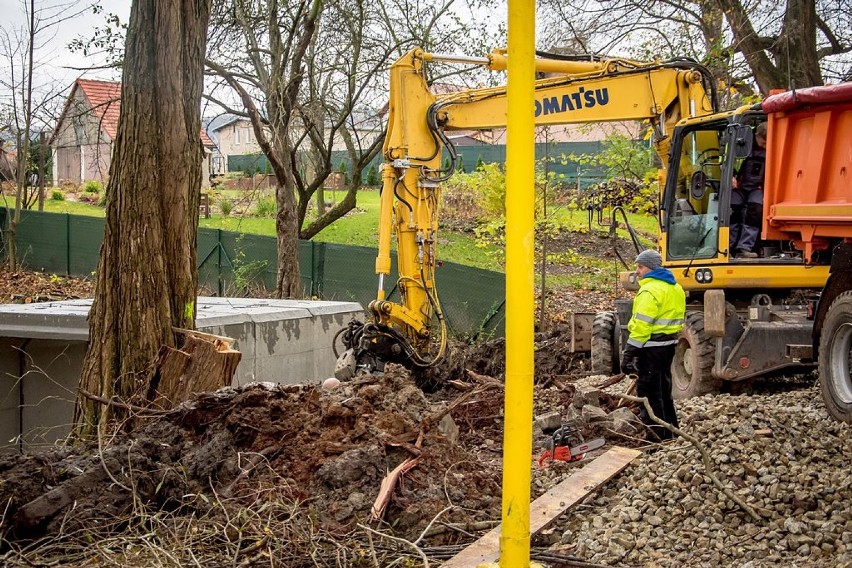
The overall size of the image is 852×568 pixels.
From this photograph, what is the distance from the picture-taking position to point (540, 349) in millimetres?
14250

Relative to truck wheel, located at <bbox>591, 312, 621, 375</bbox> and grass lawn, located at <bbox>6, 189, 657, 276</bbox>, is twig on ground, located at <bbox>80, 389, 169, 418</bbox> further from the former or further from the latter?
grass lawn, located at <bbox>6, 189, 657, 276</bbox>

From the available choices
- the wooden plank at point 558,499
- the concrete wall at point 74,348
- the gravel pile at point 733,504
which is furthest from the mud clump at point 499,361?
the gravel pile at point 733,504

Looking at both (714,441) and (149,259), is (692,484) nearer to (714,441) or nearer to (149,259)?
(714,441)

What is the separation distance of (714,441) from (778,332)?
9.19ft

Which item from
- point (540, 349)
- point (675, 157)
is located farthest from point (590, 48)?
point (675, 157)

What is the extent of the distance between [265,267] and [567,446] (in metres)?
12.5

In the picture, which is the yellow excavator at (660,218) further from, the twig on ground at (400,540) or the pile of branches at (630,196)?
the twig on ground at (400,540)

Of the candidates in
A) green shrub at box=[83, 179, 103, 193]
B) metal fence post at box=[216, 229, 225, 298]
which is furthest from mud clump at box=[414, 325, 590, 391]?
green shrub at box=[83, 179, 103, 193]

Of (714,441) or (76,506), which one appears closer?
(76,506)

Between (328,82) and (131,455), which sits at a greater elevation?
(328,82)

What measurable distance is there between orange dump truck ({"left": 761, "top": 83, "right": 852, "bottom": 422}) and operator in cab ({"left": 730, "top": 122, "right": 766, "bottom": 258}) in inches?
59.4

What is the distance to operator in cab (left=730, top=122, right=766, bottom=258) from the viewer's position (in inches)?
363

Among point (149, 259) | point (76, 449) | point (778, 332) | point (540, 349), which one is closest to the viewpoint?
point (76, 449)

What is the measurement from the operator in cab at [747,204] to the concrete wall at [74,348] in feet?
17.4
